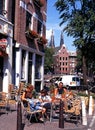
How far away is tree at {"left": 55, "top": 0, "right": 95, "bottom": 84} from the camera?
1284 inches

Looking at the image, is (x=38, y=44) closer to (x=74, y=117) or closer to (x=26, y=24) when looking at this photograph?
(x=26, y=24)

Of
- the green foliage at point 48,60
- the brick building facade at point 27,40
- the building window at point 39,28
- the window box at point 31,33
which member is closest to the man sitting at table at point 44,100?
the brick building facade at point 27,40

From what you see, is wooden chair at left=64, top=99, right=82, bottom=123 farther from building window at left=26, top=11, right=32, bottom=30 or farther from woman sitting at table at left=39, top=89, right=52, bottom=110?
building window at left=26, top=11, right=32, bottom=30

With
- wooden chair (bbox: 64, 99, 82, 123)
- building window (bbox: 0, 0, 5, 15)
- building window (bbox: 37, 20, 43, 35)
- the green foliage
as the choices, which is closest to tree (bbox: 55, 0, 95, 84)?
building window (bbox: 37, 20, 43, 35)

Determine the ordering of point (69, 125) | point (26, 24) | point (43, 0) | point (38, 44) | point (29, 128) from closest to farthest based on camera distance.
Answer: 1. point (29, 128)
2. point (69, 125)
3. point (26, 24)
4. point (38, 44)
5. point (43, 0)

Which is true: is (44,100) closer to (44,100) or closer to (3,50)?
(44,100)

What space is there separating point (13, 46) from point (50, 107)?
35.6 ft

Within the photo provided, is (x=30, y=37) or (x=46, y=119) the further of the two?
(x=30, y=37)

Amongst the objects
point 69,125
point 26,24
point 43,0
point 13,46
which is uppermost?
point 43,0

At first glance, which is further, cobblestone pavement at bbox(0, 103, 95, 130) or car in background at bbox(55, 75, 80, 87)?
car in background at bbox(55, 75, 80, 87)

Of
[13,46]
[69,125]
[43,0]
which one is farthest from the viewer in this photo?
[43,0]

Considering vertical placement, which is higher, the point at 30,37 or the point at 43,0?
the point at 43,0

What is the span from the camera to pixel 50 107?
15.3m

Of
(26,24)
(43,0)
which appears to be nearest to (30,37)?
(26,24)
